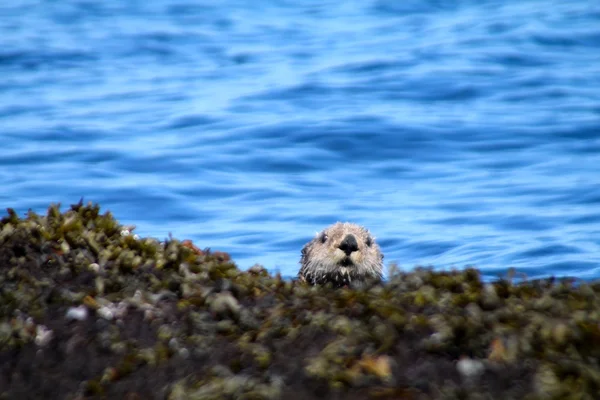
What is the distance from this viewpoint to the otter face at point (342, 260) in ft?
19.6

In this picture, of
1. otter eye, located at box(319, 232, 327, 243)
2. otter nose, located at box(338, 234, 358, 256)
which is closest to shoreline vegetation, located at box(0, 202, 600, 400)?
otter nose, located at box(338, 234, 358, 256)

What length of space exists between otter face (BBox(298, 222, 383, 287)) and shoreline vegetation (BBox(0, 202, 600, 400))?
1.11m

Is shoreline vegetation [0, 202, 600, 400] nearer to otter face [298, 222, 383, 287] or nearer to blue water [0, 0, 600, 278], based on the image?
otter face [298, 222, 383, 287]

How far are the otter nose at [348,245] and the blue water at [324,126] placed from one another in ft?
6.92

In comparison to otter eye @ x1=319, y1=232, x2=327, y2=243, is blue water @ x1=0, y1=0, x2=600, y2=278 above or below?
above

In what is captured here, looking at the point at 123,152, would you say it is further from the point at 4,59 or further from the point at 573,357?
the point at 573,357

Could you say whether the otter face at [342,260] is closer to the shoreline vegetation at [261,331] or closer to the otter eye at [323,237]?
the otter eye at [323,237]

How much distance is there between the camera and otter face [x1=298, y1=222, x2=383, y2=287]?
597 cm

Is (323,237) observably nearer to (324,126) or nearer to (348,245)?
(348,245)

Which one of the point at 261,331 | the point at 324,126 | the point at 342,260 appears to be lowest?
the point at 261,331

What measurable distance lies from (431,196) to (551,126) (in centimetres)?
346

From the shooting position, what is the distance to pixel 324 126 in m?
14.5

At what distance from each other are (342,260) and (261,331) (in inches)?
79.4

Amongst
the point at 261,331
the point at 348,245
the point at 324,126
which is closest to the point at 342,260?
the point at 348,245
